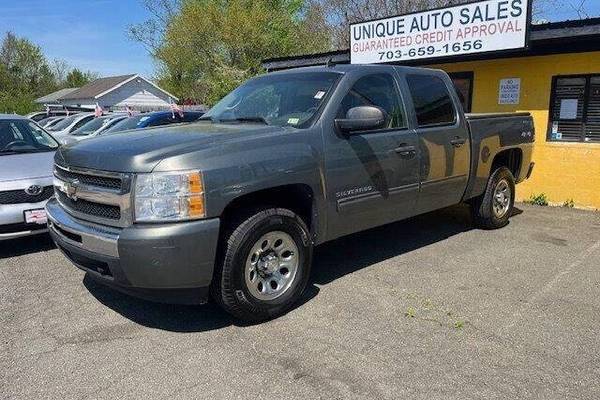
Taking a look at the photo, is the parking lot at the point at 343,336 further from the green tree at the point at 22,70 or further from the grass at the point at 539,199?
the green tree at the point at 22,70

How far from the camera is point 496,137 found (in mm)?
6379

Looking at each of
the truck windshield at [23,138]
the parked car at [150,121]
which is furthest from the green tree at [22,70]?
the truck windshield at [23,138]

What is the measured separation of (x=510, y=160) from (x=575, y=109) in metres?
2.19

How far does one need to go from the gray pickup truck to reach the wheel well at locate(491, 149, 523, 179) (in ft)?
3.91

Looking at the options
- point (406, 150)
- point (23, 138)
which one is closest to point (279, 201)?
point (406, 150)

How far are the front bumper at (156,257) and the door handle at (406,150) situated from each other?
2.15 m

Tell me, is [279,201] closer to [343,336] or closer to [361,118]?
[361,118]

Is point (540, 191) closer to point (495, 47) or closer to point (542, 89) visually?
point (542, 89)

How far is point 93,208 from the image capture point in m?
3.81

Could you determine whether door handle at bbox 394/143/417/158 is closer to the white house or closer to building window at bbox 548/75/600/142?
building window at bbox 548/75/600/142

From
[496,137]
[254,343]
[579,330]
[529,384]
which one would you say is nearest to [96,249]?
[254,343]

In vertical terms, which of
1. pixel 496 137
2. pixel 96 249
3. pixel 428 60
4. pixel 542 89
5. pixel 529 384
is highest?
pixel 428 60

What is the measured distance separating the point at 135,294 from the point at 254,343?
0.92 meters

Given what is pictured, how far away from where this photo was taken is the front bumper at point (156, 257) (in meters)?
3.38
